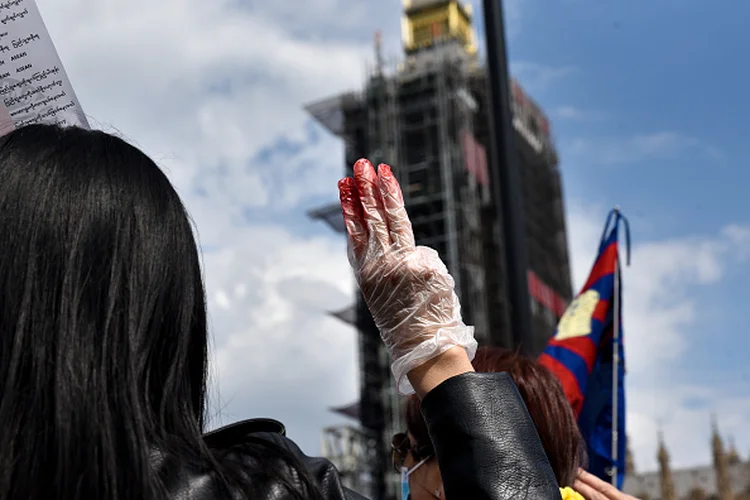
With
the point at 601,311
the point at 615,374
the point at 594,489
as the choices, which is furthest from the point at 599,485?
the point at 601,311

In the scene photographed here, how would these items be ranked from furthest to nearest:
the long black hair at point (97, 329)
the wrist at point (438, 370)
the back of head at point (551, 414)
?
the back of head at point (551, 414) → the wrist at point (438, 370) → the long black hair at point (97, 329)

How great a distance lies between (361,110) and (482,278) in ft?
24.2

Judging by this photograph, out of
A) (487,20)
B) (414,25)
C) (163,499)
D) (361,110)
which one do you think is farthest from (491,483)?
(414,25)

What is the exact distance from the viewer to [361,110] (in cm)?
3522

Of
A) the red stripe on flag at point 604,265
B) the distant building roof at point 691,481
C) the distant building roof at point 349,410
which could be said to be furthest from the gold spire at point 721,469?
the red stripe on flag at point 604,265

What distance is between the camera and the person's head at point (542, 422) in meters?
2.23

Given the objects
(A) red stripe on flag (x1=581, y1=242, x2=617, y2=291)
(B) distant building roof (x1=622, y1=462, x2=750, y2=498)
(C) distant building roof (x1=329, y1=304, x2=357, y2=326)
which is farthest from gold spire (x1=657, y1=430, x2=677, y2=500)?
(A) red stripe on flag (x1=581, y1=242, x2=617, y2=291)

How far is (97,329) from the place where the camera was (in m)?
1.13

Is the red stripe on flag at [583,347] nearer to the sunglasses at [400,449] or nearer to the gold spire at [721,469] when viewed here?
the sunglasses at [400,449]

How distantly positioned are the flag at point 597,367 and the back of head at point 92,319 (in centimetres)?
309

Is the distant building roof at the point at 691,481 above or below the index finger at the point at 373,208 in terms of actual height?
below

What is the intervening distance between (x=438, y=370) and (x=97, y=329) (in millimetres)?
486

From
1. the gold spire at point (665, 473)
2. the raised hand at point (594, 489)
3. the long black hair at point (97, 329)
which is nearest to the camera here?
the long black hair at point (97, 329)

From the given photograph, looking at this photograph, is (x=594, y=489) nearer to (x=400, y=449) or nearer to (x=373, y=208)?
(x=400, y=449)
